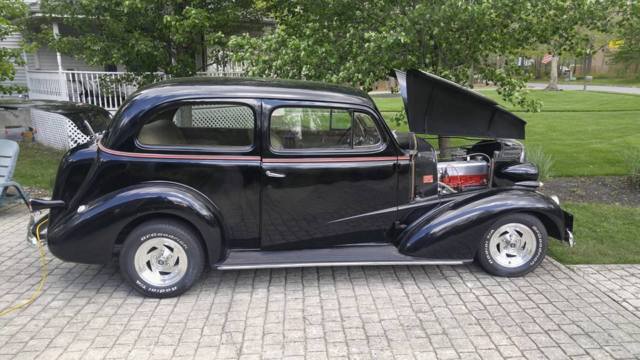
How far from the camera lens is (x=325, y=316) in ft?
12.9

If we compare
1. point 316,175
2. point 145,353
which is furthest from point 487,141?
point 145,353

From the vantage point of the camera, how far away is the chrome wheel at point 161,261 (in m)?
4.14

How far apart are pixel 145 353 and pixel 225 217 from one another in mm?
1314

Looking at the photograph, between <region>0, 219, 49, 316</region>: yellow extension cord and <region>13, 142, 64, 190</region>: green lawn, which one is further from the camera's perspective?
<region>13, 142, 64, 190</region>: green lawn

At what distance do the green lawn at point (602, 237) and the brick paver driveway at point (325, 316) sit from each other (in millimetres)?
427

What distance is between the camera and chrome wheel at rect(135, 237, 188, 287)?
4.14 m

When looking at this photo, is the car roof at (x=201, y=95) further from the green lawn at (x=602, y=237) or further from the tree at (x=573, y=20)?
the tree at (x=573, y=20)

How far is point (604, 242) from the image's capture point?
552cm

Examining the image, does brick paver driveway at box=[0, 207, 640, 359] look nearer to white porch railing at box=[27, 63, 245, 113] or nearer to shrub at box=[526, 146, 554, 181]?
shrub at box=[526, 146, 554, 181]

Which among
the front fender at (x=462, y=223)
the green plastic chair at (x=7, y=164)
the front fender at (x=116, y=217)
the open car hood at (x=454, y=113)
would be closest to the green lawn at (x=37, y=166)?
the green plastic chair at (x=7, y=164)

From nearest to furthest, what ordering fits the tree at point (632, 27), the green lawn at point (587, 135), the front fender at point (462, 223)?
the front fender at point (462, 223) < the tree at point (632, 27) < the green lawn at point (587, 135)

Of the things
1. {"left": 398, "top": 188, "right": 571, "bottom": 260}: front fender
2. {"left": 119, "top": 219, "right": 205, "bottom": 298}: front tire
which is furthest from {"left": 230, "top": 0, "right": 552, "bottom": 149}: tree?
{"left": 119, "top": 219, "right": 205, "bottom": 298}: front tire

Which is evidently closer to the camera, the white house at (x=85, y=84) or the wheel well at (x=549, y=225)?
the wheel well at (x=549, y=225)

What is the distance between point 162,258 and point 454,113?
326 centimetres
